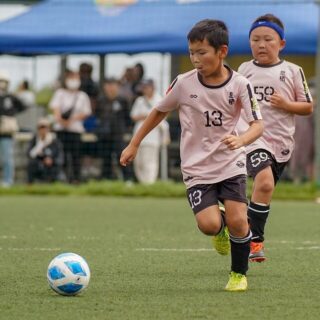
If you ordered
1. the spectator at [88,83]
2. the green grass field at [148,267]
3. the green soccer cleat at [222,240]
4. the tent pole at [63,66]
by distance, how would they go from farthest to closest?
the tent pole at [63,66], the spectator at [88,83], the green soccer cleat at [222,240], the green grass field at [148,267]

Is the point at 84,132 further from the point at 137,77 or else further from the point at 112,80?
the point at 137,77

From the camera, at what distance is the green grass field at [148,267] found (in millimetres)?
6262

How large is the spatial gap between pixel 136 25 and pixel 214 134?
12616 millimetres

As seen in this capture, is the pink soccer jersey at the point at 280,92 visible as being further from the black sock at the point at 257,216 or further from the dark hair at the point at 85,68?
the dark hair at the point at 85,68

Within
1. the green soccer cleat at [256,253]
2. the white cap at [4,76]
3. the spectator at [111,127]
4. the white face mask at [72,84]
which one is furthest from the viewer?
the spectator at [111,127]

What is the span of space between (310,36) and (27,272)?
1173 centimetres

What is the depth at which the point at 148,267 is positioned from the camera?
8.45 metres

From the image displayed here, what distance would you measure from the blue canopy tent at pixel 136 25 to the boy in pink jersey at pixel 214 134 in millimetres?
11518

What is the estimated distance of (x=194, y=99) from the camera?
7.36 m

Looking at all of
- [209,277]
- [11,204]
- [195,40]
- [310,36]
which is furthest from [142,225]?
[310,36]

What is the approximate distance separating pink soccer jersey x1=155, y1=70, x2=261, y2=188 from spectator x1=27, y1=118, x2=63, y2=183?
12.2 metres

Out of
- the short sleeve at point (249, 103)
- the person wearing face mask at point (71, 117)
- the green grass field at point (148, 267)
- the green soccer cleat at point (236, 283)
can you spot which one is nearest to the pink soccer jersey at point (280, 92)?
the green grass field at point (148, 267)

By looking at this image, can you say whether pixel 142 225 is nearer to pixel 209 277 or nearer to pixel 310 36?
pixel 209 277

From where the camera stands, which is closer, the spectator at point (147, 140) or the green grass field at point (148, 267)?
the green grass field at point (148, 267)
